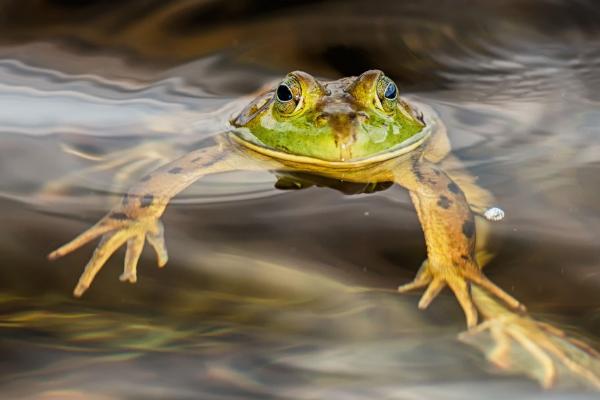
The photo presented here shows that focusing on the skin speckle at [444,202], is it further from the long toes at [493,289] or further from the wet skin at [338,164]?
the long toes at [493,289]

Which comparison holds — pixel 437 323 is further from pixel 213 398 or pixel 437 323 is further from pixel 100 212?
pixel 100 212

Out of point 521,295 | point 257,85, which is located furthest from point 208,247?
point 257,85

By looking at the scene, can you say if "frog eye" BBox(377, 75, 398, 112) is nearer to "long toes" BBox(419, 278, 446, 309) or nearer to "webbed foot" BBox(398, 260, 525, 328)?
"webbed foot" BBox(398, 260, 525, 328)

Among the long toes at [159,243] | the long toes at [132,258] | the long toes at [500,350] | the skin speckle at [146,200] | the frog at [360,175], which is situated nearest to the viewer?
the long toes at [500,350]

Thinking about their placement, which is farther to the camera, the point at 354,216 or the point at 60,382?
the point at 354,216

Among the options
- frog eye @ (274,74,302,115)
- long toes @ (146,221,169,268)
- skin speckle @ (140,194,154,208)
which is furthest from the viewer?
frog eye @ (274,74,302,115)

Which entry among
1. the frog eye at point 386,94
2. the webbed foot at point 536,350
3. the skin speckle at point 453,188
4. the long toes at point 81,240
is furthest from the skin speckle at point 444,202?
the long toes at point 81,240

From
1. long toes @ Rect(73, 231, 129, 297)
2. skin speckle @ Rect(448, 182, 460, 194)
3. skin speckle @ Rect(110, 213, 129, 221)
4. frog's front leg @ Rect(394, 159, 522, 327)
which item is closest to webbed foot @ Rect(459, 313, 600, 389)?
frog's front leg @ Rect(394, 159, 522, 327)
